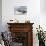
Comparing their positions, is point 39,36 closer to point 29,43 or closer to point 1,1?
point 29,43

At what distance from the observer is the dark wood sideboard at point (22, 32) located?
16.7ft

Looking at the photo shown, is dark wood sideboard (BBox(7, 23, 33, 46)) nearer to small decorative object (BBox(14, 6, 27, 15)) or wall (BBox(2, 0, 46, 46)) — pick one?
wall (BBox(2, 0, 46, 46))

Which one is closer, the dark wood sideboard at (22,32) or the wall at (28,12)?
the dark wood sideboard at (22,32)

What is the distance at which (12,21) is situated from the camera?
5195 millimetres

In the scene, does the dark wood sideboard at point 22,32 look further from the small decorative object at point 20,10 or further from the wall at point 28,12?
the small decorative object at point 20,10

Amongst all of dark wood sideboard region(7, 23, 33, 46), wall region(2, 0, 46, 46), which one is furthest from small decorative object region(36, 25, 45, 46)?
dark wood sideboard region(7, 23, 33, 46)

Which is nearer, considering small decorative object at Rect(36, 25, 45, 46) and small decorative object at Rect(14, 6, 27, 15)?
small decorative object at Rect(36, 25, 45, 46)

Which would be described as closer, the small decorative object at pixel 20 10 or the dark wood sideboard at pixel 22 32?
the dark wood sideboard at pixel 22 32

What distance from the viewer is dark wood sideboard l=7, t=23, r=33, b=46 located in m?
5.09

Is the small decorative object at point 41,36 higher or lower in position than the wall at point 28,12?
lower

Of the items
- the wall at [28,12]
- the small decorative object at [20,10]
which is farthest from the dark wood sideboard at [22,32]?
the small decorative object at [20,10]

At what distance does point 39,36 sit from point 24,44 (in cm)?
67

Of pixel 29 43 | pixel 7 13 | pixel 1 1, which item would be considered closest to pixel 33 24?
pixel 29 43

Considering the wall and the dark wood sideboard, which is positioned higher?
the wall
